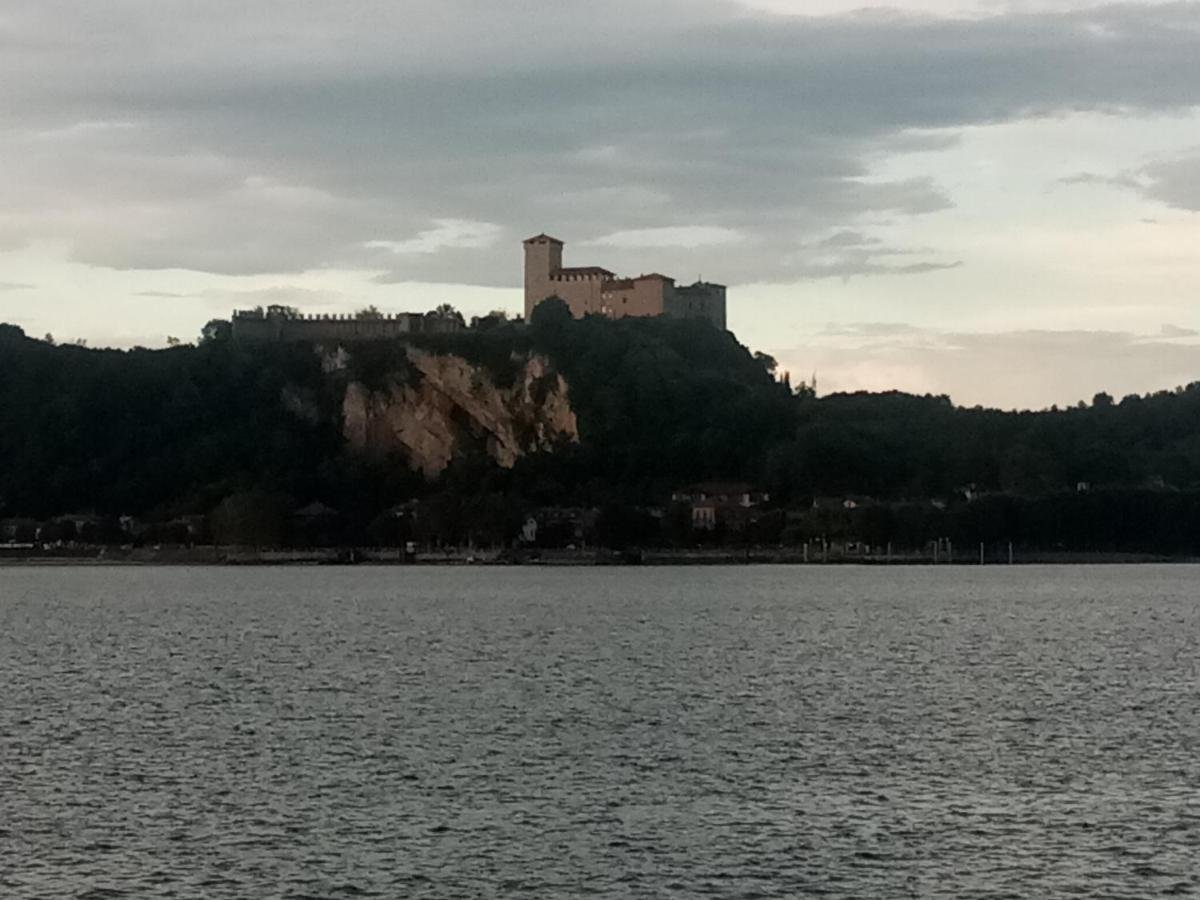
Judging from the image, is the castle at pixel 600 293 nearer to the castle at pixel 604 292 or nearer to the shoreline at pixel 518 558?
the castle at pixel 604 292

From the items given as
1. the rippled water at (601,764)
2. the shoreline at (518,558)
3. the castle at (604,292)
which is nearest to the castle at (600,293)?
the castle at (604,292)

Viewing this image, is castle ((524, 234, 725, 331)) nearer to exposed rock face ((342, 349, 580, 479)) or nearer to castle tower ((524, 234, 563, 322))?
castle tower ((524, 234, 563, 322))

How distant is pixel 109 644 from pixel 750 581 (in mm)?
67399

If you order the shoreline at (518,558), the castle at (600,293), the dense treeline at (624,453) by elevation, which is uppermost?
the castle at (600,293)

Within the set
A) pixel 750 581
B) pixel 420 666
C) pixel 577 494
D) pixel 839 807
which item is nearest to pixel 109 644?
pixel 420 666

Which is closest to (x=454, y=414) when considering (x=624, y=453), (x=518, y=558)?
(x=624, y=453)

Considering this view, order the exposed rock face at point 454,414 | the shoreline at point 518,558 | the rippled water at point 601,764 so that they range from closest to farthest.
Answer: the rippled water at point 601,764 < the shoreline at point 518,558 < the exposed rock face at point 454,414

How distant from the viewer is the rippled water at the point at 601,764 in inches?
1017

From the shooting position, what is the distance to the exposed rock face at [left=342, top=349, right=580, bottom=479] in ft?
584

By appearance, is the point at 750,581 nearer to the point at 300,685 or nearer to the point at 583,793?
the point at 300,685

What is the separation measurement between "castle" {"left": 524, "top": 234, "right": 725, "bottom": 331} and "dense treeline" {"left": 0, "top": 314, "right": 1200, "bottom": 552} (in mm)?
4770

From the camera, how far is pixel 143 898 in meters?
24.2

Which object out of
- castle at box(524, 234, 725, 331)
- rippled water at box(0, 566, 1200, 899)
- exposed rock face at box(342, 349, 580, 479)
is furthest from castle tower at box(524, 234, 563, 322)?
rippled water at box(0, 566, 1200, 899)

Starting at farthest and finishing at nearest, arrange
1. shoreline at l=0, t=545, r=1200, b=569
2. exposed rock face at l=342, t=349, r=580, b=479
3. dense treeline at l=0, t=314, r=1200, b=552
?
exposed rock face at l=342, t=349, r=580, b=479
dense treeline at l=0, t=314, r=1200, b=552
shoreline at l=0, t=545, r=1200, b=569
